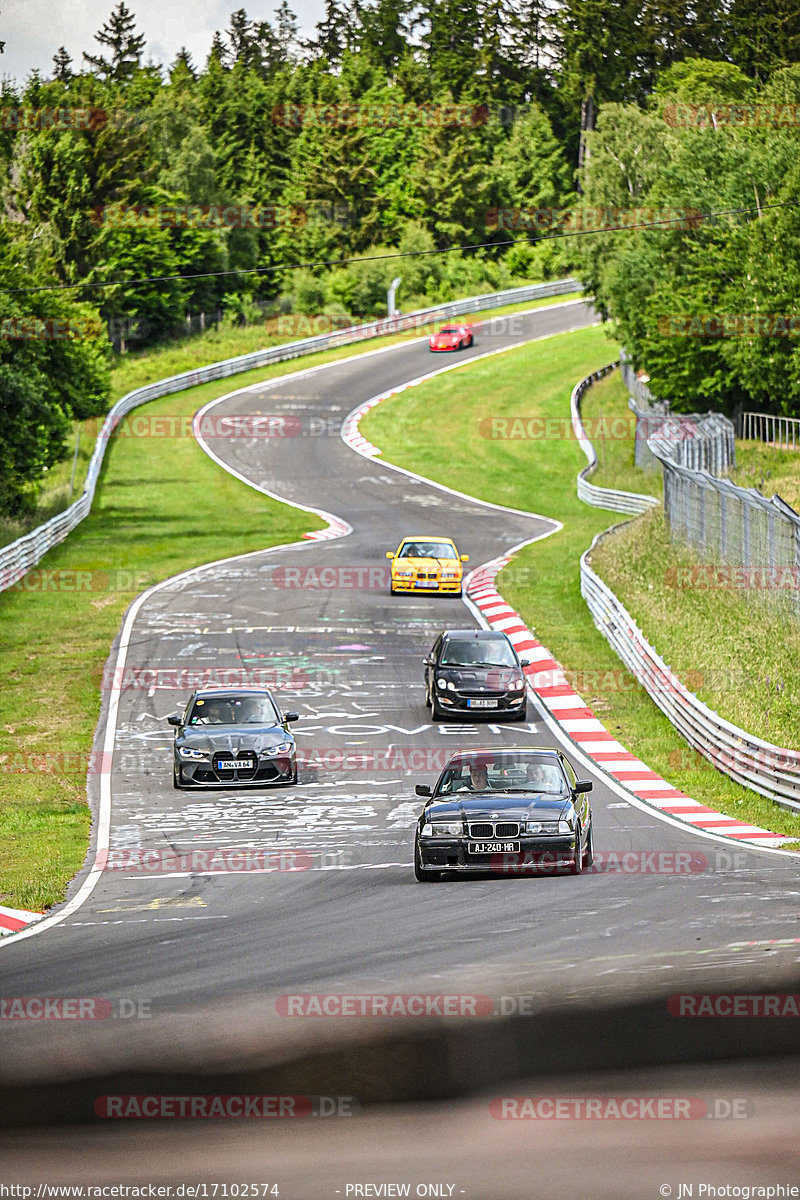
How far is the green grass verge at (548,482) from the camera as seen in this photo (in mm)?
22234

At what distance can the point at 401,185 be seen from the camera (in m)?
109

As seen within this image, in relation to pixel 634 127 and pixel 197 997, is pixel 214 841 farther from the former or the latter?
pixel 634 127

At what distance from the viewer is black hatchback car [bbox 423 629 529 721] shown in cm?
2409

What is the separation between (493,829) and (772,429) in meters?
38.2

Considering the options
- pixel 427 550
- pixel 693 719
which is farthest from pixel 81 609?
pixel 693 719

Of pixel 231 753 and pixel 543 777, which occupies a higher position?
pixel 543 777

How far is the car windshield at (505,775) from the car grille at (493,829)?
0.80 m

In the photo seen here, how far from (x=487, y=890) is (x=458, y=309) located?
78.0 meters

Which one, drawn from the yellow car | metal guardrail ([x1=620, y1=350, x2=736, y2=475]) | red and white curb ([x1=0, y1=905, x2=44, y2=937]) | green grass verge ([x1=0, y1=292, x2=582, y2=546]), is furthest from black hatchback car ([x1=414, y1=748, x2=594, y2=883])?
green grass verge ([x1=0, y1=292, x2=582, y2=546])

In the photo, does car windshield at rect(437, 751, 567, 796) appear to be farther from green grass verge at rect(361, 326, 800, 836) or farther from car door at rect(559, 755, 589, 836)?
green grass verge at rect(361, 326, 800, 836)

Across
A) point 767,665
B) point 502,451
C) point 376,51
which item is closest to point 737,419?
point 502,451

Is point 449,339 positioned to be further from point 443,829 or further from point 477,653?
point 443,829

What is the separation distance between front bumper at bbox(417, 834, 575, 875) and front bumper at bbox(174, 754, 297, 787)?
254 inches

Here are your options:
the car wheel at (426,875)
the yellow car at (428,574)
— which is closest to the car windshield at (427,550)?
the yellow car at (428,574)
